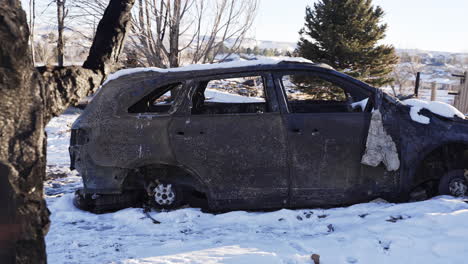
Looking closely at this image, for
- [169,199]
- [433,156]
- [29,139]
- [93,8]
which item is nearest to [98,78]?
[29,139]

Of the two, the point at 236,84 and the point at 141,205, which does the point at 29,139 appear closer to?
the point at 141,205

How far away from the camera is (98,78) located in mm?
3053

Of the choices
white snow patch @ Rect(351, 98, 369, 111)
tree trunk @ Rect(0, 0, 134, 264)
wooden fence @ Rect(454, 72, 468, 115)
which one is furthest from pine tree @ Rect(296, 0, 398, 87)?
tree trunk @ Rect(0, 0, 134, 264)

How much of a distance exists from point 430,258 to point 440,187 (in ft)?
5.27

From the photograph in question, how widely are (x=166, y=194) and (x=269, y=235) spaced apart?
1.34 meters

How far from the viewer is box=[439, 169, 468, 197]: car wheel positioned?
14.7 feet

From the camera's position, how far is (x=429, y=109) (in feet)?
15.0

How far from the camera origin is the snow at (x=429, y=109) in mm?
4418

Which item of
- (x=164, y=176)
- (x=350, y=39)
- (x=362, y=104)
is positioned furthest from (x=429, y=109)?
(x=350, y=39)

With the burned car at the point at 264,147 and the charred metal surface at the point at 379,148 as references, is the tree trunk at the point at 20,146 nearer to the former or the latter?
the burned car at the point at 264,147

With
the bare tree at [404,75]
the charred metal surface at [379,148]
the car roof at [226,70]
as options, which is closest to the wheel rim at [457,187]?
the charred metal surface at [379,148]

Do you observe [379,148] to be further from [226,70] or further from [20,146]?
[20,146]

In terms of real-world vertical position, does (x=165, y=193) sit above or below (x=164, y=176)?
below

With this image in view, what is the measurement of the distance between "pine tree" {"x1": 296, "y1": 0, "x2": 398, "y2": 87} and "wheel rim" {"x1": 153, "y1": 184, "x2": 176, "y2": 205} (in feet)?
Result: 47.0
